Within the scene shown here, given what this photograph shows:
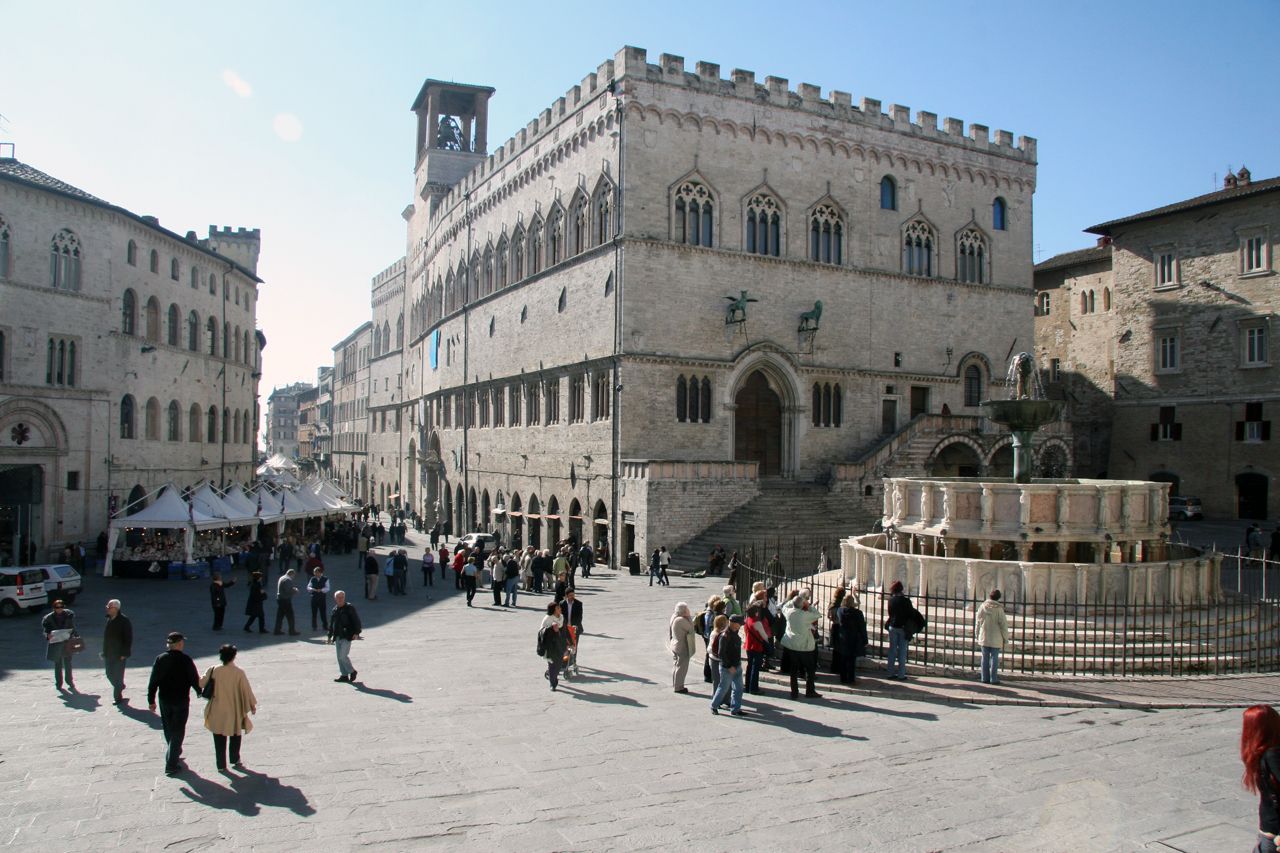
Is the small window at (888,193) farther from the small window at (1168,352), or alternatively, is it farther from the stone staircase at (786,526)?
the small window at (1168,352)

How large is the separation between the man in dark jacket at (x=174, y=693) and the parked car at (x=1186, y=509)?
38.5 m

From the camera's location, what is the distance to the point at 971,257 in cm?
4044

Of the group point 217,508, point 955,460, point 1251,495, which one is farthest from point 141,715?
point 1251,495

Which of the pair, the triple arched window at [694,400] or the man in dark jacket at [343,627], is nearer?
the man in dark jacket at [343,627]

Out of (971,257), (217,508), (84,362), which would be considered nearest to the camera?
(217,508)

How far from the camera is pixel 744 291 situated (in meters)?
34.4

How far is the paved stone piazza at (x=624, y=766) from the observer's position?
8.04 m

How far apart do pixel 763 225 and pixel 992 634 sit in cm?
2506

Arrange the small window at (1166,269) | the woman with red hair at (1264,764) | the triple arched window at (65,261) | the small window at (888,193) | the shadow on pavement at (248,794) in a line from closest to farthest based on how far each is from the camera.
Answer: the woman with red hair at (1264,764), the shadow on pavement at (248,794), the triple arched window at (65,261), the small window at (888,193), the small window at (1166,269)

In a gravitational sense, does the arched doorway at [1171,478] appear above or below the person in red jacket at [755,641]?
above

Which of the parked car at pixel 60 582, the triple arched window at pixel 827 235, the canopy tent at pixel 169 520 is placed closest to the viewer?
the parked car at pixel 60 582

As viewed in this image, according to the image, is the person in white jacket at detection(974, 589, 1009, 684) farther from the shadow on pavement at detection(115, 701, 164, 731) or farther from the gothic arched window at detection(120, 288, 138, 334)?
the gothic arched window at detection(120, 288, 138, 334)

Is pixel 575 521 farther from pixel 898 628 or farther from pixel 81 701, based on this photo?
pixel 81 701

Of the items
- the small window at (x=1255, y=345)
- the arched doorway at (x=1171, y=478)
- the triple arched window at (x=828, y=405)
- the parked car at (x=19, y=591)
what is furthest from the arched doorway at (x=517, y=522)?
the small window at (x=1255, y=345)
